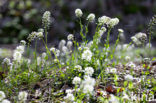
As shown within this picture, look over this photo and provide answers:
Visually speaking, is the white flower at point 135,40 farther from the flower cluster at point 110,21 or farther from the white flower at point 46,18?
the white flower at point 46,18

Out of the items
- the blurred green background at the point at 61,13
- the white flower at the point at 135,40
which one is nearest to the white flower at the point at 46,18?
the white flower at the point at 135,40

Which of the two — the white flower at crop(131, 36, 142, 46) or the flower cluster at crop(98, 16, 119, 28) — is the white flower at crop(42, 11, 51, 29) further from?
the white flower at crop(131, 36, 142, 46)

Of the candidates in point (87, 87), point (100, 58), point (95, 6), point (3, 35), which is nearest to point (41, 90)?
point (100, 58)

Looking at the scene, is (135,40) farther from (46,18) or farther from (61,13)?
(61,13)

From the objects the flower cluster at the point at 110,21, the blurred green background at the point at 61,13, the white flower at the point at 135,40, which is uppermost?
the blurred green background at the point at 61,13

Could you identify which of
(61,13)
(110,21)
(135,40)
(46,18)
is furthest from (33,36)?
(61,13)

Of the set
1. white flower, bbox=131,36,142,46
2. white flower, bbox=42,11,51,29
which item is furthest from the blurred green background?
white flower, bbox=42,11,51,29

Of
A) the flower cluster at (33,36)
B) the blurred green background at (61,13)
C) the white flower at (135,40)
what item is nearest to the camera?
the flower cluster at (33,36)

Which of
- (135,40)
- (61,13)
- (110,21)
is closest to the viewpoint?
(110,21)
